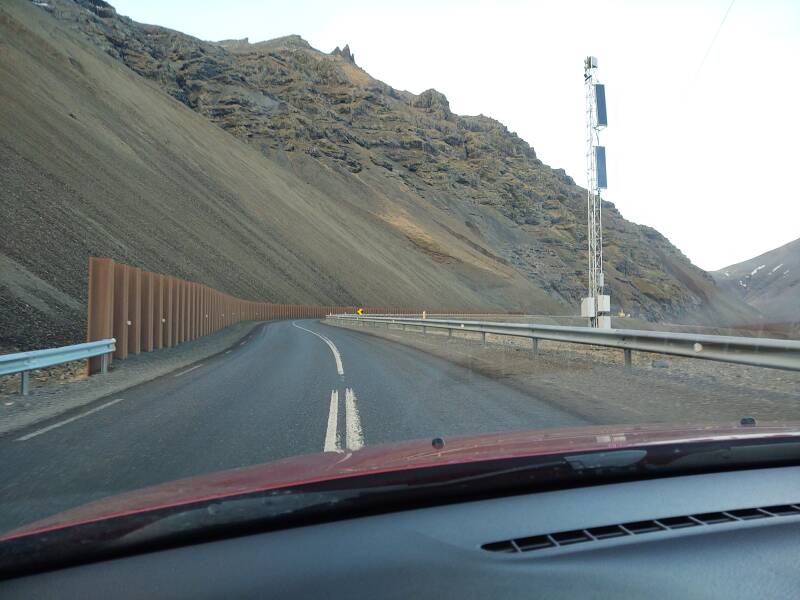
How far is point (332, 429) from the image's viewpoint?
588cm

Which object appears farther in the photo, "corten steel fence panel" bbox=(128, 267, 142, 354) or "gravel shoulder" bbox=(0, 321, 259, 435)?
"corten steel fence panel" bbox=(128, 267, 142, 354)

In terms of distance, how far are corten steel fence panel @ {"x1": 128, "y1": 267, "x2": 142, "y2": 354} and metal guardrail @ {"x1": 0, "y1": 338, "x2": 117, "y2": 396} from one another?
328 centimetres

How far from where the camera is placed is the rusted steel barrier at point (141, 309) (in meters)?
12.4

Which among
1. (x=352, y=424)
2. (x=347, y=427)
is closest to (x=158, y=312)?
(x=352, y=424)

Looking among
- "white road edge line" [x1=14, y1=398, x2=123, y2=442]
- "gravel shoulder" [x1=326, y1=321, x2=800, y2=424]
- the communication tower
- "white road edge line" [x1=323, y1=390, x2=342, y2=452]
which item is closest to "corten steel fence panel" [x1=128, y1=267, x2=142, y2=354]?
"white road edge line" [x1=14, y1=398, x2=123, y2=442]

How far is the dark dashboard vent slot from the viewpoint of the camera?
185 centimetres

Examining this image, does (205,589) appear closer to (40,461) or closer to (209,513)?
(209,513)

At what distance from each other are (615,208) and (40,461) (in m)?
177

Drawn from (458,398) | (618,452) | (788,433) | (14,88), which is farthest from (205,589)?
(14,88)

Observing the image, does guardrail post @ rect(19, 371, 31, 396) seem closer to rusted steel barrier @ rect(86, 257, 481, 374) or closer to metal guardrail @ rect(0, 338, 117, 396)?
metal guardrail @ rect(0, 338, 117, 396)

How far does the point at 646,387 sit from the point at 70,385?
30.1 ft

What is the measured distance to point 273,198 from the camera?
6981cm

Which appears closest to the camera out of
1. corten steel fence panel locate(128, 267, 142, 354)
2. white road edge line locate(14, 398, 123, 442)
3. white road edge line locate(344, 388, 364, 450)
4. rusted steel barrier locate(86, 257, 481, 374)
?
white road edge line locate(344, 388, 364, 450)

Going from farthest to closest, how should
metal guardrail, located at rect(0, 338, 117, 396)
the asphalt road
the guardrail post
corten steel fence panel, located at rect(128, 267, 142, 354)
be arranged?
corten steel fence panel, located at rect(128, 267, 142, 354)
the guardrail post
metal guardrail, located at rect(0, 338, 117, 396)
the asphalt road
